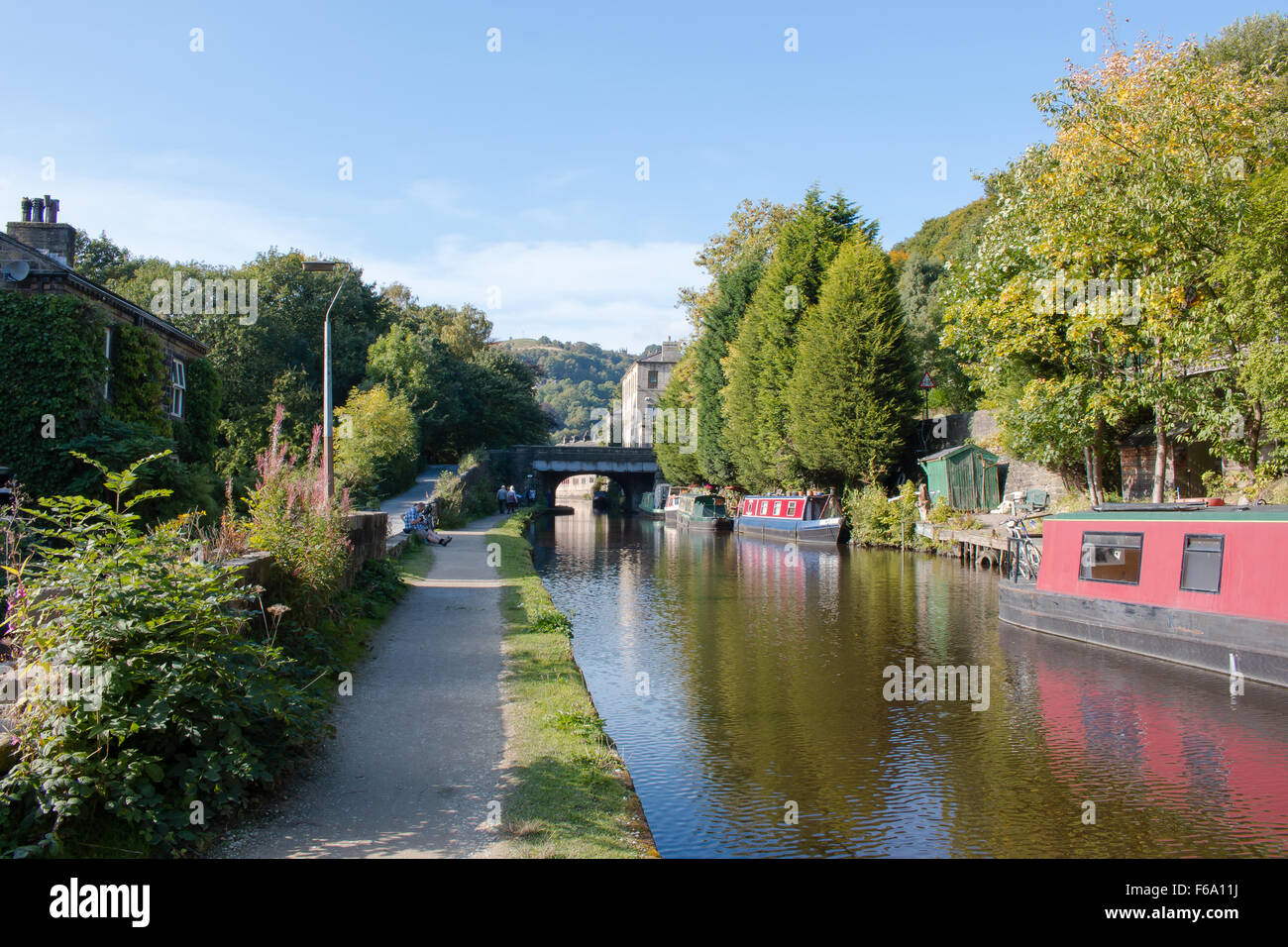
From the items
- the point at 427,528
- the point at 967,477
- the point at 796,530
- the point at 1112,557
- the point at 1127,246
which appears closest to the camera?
the point at 1112,557

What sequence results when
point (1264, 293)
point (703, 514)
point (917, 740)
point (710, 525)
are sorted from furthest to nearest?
1. point (703, 514)
2. point (710, 525)
3. point (1264, 293)
4. point (917, 740)

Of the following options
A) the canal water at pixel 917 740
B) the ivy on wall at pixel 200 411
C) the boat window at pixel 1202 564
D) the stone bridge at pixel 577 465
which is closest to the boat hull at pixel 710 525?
the stone bridge at pixel 577 465

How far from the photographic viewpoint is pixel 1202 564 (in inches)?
480

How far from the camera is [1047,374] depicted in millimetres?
23547

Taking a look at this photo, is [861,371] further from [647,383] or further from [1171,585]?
[647,383]

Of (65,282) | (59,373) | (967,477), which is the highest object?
(65,282)

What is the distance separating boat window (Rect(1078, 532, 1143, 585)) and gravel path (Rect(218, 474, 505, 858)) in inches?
371

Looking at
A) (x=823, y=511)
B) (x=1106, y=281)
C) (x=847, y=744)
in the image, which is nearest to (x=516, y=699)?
(x=847, y=744)

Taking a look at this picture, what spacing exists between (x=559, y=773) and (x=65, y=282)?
55.7 ft

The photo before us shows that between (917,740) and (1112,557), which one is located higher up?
(1112,557)

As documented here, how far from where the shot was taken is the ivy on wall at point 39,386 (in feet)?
57.0

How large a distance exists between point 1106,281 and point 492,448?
42895mm

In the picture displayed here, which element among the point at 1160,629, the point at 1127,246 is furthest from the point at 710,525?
the point at 1160,629
